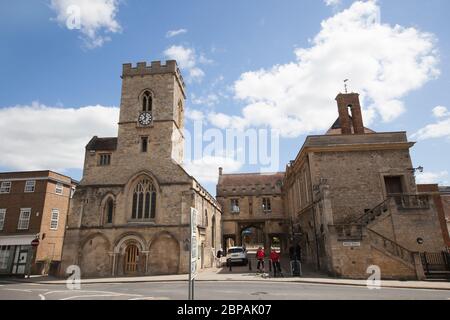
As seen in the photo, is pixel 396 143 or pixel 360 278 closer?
pixel 360 278

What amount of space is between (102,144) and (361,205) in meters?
22.8

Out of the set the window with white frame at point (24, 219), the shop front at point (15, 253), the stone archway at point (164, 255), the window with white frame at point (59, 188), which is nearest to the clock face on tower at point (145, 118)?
the stone archway at point (164, 255)

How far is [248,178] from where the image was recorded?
4741cm

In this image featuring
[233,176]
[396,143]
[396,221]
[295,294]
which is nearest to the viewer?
[295,294]

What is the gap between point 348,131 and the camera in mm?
24094

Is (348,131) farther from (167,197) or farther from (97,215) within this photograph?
(97,215)

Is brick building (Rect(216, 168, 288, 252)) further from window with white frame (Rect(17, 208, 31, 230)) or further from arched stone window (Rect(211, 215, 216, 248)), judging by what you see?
window with white frame (Rect(17, 208, 31, 230))

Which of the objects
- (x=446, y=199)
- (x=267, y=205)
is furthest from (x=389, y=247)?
(x=446, y=199)

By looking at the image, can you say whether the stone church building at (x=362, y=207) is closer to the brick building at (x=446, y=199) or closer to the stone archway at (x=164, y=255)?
the brick building at (x=446, y=199)

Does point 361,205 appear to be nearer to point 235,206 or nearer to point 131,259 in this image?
point 131,259

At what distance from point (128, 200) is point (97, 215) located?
281 centimetres

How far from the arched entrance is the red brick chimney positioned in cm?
2035

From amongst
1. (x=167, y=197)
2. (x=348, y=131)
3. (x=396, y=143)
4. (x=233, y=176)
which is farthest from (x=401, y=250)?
(x=233, y=176)

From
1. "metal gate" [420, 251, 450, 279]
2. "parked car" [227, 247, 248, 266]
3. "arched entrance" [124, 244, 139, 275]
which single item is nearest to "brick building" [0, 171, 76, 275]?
"arched entrance" [124, 244, 139, 275]
